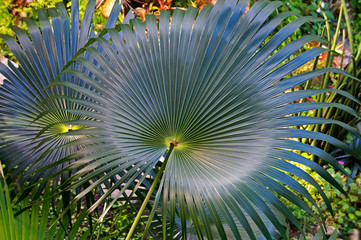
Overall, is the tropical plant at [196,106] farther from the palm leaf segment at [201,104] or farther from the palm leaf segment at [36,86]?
the palm leaf segment at [36,86]

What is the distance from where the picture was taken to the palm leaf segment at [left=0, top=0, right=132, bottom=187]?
1768 mm

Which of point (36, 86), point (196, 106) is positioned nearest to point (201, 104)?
point (196, 106)

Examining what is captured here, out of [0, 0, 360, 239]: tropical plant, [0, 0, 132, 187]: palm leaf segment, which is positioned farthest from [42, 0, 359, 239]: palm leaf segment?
[0, 0, 132, 187]: palm leaf segment

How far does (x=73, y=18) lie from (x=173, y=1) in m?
3.44

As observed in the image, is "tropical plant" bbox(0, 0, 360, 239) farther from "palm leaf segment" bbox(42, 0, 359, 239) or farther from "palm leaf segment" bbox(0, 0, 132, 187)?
"palm leaf segment" bbox(0, 0, 132, 187)

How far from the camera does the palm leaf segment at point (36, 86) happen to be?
5.80 feet

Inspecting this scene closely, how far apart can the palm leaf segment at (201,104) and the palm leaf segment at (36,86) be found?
13.7 inches

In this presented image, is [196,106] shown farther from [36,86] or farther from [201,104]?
[36,86]

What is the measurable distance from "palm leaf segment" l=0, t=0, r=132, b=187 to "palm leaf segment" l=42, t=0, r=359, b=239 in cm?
35

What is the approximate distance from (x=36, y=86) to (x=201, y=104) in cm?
82

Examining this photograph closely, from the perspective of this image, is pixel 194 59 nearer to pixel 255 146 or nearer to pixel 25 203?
pixel 255 146

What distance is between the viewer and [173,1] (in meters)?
5.15

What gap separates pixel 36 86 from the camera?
6.14 feet

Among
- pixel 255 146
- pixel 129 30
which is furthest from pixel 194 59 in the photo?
pixel 255 146
